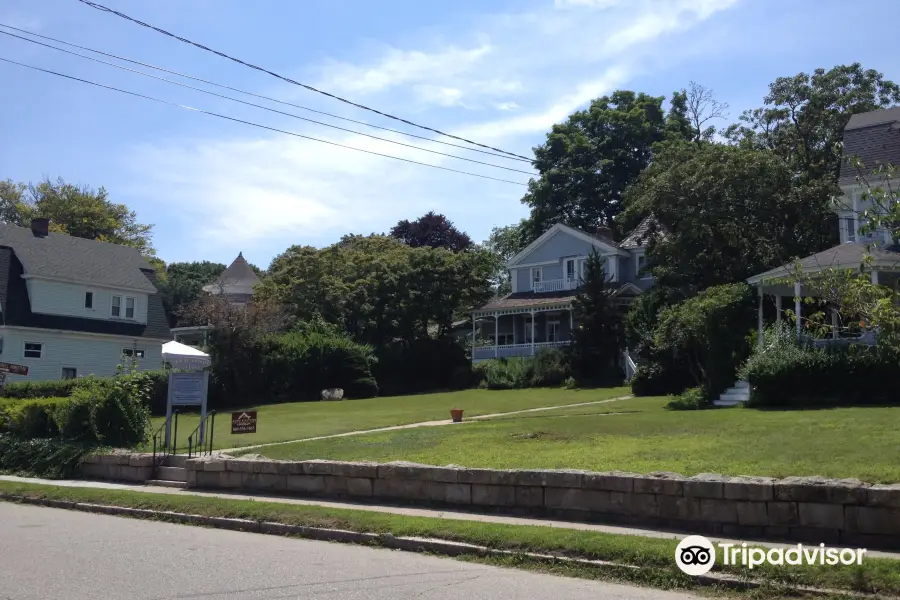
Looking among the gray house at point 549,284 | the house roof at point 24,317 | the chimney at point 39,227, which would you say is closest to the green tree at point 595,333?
the gray house at point 549,284

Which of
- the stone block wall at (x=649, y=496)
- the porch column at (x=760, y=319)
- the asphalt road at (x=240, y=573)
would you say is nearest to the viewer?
the asphalt road at (x=240, y=573)

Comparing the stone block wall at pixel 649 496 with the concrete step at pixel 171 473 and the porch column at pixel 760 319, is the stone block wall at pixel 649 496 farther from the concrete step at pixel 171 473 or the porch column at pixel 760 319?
the porch column at pixel 760 319

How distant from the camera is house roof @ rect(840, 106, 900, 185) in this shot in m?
33.4

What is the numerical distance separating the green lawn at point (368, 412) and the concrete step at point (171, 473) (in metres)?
2.18

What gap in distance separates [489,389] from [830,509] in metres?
33.6

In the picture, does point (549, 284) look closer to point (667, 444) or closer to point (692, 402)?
point (692, 402)

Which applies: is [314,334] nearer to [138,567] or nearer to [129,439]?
[129,439]

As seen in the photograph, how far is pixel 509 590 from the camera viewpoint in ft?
26.8

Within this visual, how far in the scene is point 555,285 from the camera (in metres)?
50.1

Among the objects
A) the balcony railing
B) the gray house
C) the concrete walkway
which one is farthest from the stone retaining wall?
the balcony railing

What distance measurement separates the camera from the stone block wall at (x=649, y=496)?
9.03 m

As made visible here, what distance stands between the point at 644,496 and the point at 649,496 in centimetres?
7

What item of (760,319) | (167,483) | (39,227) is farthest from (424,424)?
(39,227)

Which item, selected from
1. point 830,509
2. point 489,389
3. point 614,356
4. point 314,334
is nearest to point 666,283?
point 614,356
